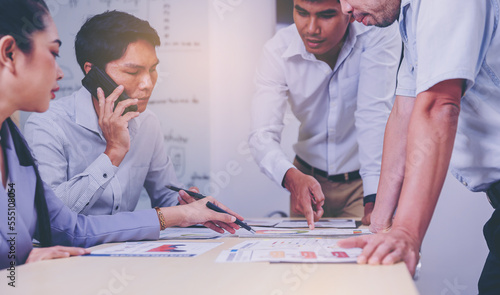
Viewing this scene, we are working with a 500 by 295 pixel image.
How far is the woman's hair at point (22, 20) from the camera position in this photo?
1.16 meters

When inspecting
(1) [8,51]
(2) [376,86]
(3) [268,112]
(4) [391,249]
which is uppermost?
(1) [8,51]

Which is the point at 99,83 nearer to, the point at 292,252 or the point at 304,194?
the point at 304,194

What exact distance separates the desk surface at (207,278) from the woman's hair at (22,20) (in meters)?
0.65

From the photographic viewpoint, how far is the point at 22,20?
1.20m

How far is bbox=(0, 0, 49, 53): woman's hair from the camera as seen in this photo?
1.16m

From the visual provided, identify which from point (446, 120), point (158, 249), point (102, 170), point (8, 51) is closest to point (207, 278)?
point (158, 249)

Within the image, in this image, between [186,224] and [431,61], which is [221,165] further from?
[431,61]

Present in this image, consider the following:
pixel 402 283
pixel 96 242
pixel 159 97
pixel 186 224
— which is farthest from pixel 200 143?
pixel 402 283

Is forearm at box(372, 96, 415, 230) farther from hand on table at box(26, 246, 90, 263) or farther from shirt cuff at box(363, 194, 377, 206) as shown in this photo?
hand on table at box(26, 246, 90, 263)

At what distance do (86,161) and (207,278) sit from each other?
1017mm

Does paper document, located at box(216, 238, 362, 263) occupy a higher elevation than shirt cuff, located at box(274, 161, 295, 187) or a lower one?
higher

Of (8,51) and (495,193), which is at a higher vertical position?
(8,51)

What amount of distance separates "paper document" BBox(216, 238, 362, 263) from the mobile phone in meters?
0.91

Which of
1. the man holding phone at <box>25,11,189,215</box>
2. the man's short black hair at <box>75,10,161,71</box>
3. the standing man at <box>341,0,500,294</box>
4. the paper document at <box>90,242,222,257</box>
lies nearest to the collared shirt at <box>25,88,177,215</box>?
the man holding phone at <box>25,11,189,215</box>
